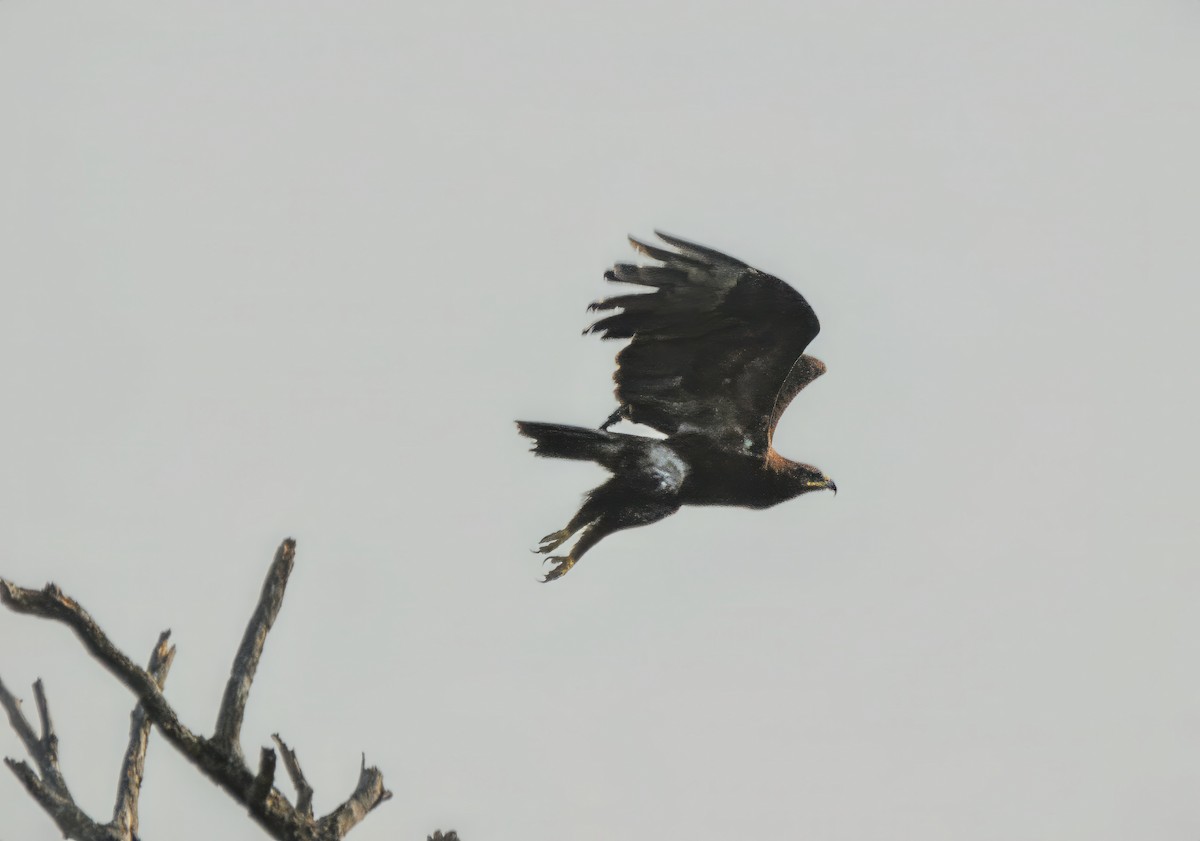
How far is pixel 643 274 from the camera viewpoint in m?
7.05

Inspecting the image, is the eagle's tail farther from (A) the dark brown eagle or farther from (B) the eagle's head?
(B) the eagle's head

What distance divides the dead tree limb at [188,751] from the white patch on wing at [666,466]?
9.80ft

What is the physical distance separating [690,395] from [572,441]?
761mm

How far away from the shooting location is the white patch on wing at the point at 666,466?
7.77 m

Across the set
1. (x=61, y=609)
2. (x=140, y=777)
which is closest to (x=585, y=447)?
(x=140, y=777)

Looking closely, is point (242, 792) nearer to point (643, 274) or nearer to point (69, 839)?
point (69, 839)

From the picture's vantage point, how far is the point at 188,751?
14.8 feet

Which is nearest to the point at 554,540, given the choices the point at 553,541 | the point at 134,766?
the point at 553,541

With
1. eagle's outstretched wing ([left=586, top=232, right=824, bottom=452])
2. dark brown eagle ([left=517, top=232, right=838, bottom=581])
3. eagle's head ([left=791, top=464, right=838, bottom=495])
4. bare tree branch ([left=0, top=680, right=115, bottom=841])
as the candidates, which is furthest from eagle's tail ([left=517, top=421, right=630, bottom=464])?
bare tree branch ([left=0, top=680, right=115, bottom=841])

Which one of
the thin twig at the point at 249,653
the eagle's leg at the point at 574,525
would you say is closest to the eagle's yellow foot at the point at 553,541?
the eagle's leg at the point at 574,525

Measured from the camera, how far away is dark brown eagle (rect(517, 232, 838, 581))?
716cm

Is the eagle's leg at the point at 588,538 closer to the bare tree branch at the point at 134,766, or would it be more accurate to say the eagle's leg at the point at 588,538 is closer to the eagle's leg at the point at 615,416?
the eagle's leg at the point at 615,416

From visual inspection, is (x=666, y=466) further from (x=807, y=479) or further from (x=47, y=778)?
(x=47, y=778)

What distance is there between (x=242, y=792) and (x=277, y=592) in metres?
0.74
